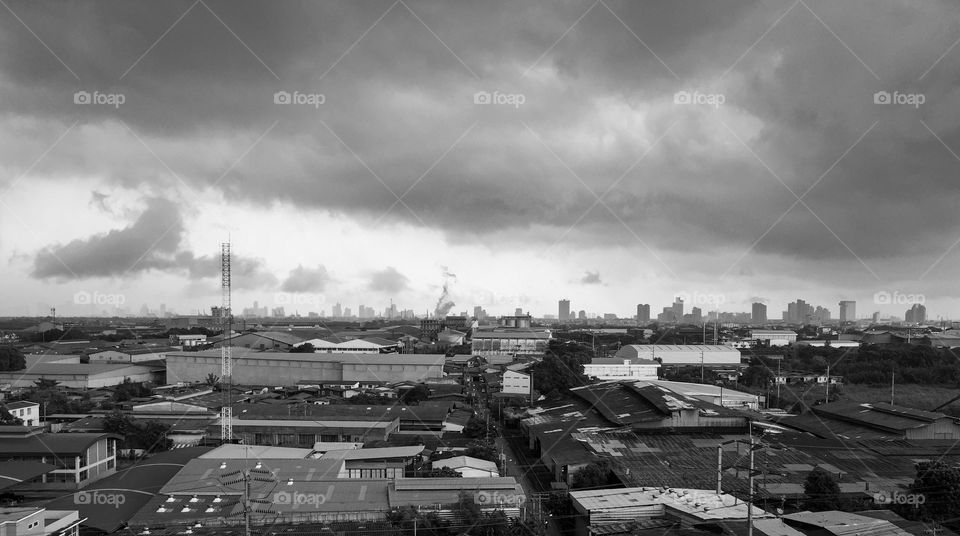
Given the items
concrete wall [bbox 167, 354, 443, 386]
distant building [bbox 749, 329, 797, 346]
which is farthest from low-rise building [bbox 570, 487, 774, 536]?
distant building [bbox 749, 329, 797, 346]

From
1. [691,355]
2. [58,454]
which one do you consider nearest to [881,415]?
[58,454]

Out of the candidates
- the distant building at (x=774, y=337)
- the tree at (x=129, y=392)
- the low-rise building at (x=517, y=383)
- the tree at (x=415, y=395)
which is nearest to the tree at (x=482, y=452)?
the tree at (x=415, y=395)

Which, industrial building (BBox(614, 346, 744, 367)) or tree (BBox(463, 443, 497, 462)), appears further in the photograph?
industrial building (BBox(614, 346, 744, 367))

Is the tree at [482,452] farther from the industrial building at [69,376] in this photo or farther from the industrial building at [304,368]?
the industrial building at [69,376]

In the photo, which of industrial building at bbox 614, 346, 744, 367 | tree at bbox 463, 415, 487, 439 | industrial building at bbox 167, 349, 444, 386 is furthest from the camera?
industrial building at bbox 614, 346, 744, 367

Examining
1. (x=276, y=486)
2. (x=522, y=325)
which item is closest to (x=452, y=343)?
(x=522, y=325)

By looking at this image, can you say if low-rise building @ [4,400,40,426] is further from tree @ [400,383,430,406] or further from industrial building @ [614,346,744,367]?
industrial building @ [614,346,744,367]
